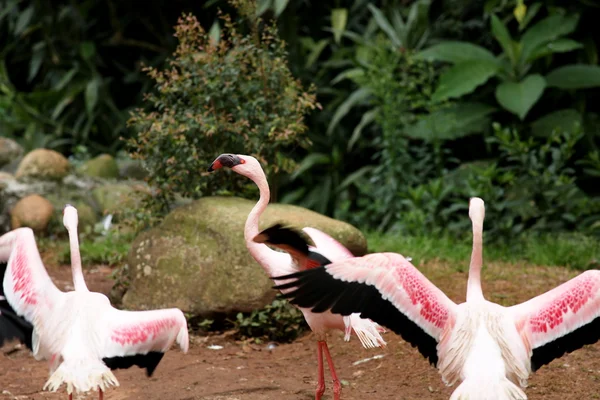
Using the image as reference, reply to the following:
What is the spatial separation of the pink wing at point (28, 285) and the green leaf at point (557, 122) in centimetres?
554

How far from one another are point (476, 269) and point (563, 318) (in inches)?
17.5

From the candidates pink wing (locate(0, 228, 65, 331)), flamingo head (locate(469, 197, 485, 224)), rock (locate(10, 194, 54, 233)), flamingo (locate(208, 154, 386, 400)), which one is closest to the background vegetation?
rock (locate(10, 194, 54, 233))

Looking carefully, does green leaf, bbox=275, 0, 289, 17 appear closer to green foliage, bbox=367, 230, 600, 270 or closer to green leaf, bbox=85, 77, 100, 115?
green foliage, bbox=367, 230, 600, 270

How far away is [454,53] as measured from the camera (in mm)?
8578

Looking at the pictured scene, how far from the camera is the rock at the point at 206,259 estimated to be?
228 inches

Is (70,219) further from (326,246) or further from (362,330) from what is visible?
(362,330)

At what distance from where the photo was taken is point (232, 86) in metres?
6.40

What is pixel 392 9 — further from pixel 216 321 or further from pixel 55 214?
pixel 216 321

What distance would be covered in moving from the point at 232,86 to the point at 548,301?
10.7 ft

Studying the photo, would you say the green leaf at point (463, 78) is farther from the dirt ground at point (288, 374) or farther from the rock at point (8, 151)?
the rock at point (8, 151)

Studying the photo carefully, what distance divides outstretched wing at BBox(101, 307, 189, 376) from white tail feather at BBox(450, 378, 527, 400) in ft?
4.57

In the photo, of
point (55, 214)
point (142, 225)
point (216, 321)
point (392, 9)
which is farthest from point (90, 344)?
point (392, 9)

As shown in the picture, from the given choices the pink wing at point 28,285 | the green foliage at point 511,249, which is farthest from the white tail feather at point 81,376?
the green foliage at point 511,249

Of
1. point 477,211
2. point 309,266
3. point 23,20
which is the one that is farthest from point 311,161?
point 477,211
